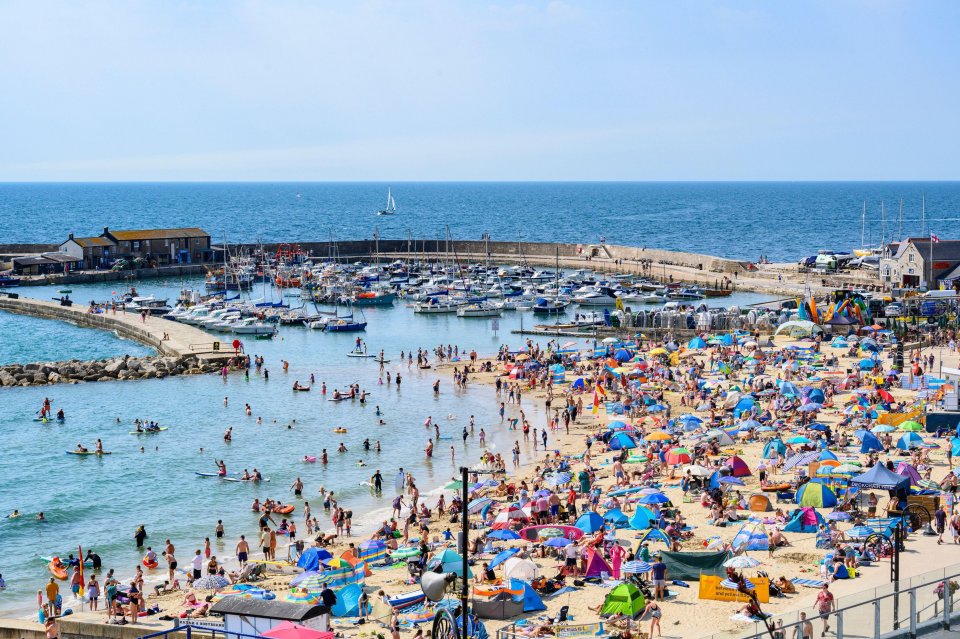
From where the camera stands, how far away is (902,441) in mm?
33062

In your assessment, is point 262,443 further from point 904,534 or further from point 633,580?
point 904,534

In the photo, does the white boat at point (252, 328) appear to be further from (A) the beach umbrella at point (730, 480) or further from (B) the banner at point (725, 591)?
(B) the banner at point (725, 591)

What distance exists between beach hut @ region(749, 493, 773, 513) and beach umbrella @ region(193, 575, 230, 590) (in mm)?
13406

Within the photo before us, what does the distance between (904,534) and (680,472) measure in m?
9.45

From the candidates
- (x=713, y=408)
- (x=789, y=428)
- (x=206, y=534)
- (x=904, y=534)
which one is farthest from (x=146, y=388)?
(x=904, y=534)

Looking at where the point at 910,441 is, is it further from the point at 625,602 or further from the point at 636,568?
the point at 625,602

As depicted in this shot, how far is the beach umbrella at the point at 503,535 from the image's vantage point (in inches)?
1108

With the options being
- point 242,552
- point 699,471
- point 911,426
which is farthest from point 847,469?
point 242,552

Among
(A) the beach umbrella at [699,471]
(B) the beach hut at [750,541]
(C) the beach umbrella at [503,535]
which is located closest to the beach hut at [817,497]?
(B) the beach hut at [750,541]

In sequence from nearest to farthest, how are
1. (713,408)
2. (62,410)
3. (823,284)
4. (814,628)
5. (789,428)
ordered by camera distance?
(814,628) → (789,428) → (713,408) → (62,410) → (823,284)

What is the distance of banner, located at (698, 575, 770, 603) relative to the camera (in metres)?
22.1

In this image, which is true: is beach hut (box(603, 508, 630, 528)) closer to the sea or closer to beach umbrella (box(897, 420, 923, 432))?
the sea

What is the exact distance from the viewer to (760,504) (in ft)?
95.2

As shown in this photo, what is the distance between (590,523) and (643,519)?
145 centimetres
